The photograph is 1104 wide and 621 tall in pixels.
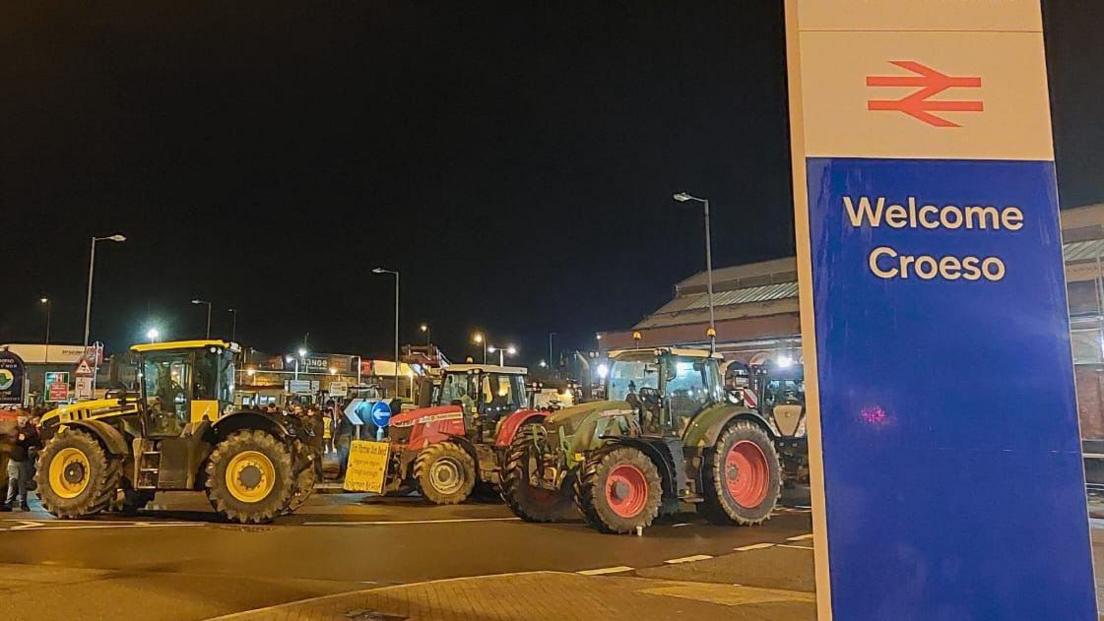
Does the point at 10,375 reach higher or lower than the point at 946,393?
higher

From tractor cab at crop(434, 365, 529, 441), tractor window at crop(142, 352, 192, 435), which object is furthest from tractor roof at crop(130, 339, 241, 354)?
tractor cab at crop(434, 365, 529, 441)

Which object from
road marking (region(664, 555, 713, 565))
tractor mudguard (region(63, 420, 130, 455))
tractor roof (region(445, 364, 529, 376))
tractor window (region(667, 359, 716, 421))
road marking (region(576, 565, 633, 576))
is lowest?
road marking (region(664, 555, 713, 565))

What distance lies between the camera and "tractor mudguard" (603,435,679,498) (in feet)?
41.2

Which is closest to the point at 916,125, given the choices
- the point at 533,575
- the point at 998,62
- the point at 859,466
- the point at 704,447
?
the point at 998,62

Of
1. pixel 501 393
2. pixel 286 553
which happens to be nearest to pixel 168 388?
pixel 286 553

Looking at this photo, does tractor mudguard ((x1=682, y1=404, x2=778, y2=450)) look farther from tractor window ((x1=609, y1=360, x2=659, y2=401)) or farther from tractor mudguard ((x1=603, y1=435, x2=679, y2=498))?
tractor window ((x1=609, y1=360, x2=659, y2=401))

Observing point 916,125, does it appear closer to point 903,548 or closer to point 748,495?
point 903,548

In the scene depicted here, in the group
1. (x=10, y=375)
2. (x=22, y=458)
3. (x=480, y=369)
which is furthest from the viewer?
(x=10, y=375)

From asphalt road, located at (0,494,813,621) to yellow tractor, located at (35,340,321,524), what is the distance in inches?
17.8

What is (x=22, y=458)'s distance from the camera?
50.0 feet

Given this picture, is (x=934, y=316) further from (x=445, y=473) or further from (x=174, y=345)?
(x=445, y=473)

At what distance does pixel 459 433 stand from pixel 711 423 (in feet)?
18.8

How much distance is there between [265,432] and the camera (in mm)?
13711

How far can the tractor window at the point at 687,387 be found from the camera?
14.1 meters
